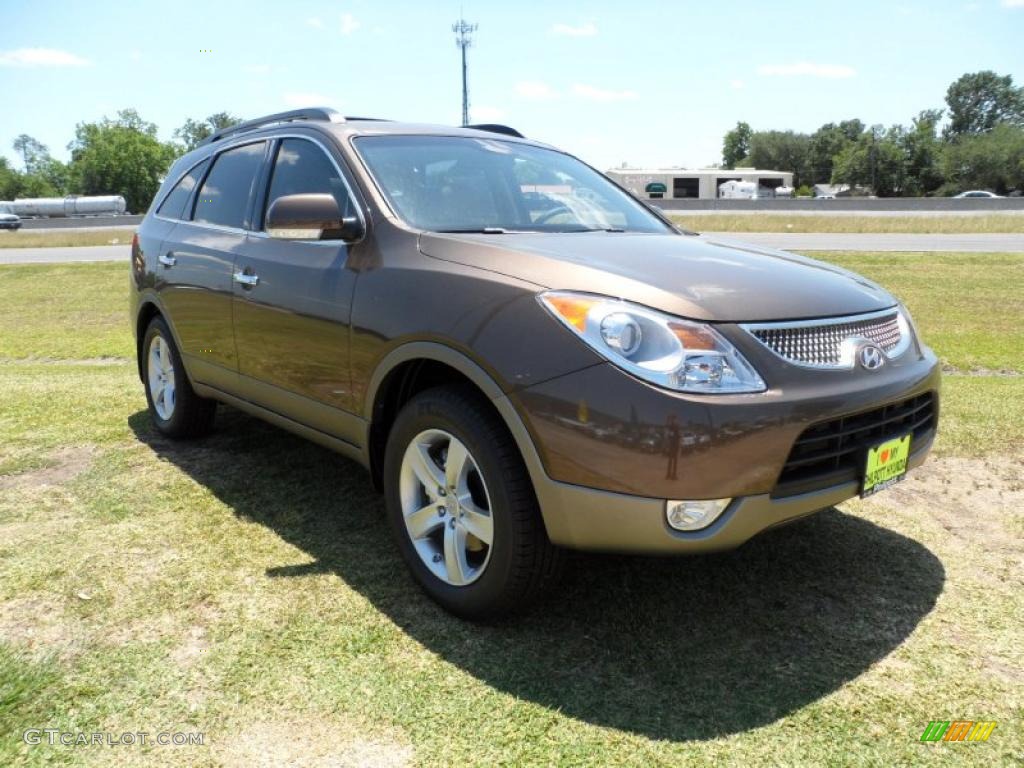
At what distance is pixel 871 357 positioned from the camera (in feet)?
8.69

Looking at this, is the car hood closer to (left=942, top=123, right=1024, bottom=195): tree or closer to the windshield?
the windshield

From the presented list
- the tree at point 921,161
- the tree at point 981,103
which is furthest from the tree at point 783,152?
the tree at point 921,161

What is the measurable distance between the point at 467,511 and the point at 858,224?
27947mm

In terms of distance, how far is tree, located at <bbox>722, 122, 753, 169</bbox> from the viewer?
446 feet

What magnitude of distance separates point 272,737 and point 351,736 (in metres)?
0.22

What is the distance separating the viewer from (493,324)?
102 inches

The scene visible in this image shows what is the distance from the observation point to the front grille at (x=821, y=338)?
2471 mm

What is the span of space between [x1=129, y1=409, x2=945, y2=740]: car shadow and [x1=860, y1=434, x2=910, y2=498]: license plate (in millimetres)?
518

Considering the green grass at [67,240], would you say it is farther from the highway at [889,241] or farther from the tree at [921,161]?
the tree at [921,161]

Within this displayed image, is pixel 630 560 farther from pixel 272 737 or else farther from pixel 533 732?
pixel 272 737

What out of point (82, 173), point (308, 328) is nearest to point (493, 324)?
point (308, 328)

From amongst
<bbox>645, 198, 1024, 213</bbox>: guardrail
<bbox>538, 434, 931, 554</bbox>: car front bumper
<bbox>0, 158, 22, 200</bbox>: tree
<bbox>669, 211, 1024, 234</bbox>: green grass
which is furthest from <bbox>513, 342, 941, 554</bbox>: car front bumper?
<bbox>0, 158, 22, 200</bbox>: tree

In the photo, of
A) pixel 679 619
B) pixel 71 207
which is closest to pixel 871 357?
pixel 679 619

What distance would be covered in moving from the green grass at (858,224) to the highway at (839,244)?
171 centimetres
